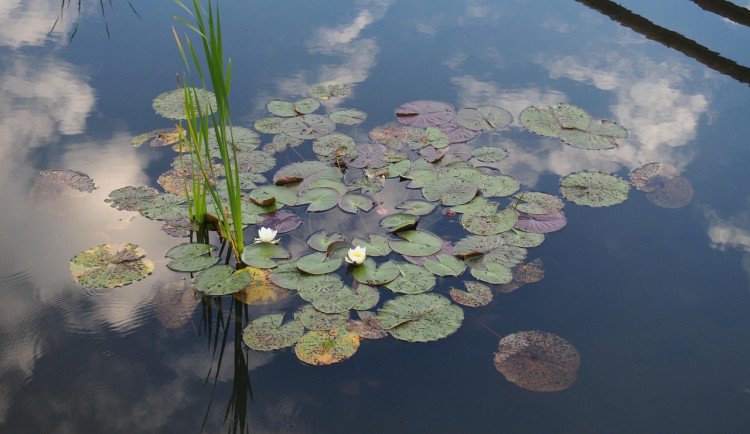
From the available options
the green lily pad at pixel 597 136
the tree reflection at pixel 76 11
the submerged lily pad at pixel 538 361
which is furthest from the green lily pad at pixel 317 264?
the tree reflection at pixel 76 11

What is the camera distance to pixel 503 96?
4.34 metres

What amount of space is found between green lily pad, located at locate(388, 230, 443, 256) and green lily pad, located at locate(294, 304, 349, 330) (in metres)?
0.49

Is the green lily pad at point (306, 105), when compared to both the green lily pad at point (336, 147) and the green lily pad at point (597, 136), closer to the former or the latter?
the green lily pad at point (336, 147)

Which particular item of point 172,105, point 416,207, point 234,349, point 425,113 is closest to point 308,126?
point 425,113

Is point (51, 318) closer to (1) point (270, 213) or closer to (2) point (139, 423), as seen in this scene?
(2) point (139, 423)

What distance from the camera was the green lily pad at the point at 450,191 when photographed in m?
3.29

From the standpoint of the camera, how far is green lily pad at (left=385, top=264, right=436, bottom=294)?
273 cm

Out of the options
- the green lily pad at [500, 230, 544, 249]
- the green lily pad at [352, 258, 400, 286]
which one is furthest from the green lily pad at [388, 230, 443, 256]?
the green lily pad at [500, 230, 544, 249]

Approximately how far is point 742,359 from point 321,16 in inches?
163

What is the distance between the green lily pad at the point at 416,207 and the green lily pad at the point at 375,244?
26 centimetres

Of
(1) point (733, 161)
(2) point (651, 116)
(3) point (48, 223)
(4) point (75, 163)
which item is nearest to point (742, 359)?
(1) point (733, 161)

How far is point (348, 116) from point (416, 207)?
1014mm

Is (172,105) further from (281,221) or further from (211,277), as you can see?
(211,277)

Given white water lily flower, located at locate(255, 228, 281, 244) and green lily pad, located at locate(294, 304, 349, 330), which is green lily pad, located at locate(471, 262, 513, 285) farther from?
white water lily flower, located at locate(255, 228, 281, 244)
